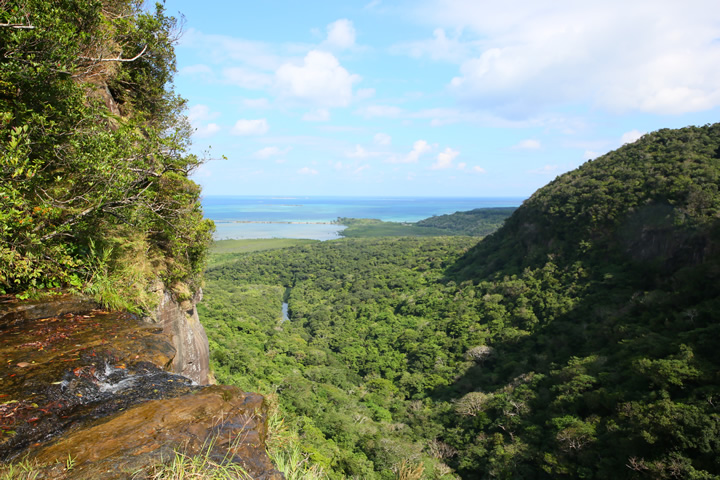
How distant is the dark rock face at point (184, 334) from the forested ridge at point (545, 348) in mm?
2272

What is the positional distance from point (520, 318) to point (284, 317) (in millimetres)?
41637

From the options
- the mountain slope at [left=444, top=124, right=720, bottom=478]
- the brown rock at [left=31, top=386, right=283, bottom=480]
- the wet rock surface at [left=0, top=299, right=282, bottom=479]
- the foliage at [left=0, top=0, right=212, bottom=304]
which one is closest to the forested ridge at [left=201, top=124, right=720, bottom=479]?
the mountain slope at [left=444, top=124, right=720, bottom=478]

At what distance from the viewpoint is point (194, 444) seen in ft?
11.9

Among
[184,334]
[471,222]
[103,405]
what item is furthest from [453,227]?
[103,405]

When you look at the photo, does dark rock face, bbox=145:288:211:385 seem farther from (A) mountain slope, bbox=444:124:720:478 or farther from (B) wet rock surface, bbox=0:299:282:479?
(A) mountain slope, bbox=444:124:720:478

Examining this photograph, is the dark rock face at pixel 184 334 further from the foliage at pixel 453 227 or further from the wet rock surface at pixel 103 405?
the foliage at pixel 453 227

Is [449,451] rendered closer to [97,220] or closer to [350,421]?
[350,421]

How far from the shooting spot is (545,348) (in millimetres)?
32531

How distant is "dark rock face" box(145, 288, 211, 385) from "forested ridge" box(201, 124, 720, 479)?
7.45ft

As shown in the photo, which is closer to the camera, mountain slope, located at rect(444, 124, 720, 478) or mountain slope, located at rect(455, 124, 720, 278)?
mountain slope, located at rect(444, 124, 720, 478)

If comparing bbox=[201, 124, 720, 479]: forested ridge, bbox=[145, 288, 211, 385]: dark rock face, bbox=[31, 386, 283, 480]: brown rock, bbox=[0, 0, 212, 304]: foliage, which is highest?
bbox=[0, 0, 212, 304]: foliage

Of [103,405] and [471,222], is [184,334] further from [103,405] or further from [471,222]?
[471,222]

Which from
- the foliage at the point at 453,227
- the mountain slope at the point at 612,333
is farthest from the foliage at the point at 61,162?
the foliage at the point at 453,227

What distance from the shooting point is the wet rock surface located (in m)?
3.36
